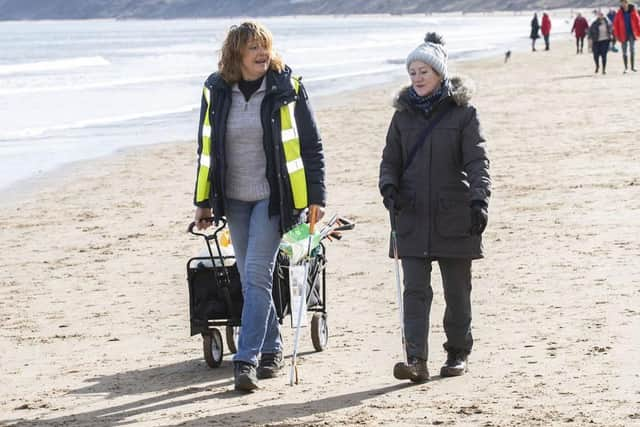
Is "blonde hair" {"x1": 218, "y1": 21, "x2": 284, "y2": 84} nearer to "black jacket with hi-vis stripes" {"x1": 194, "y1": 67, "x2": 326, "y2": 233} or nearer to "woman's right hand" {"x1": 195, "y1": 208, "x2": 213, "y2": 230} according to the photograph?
"black jacket with hi-vis stripes" {"x1": 194, "y1": 67, "x2": 326, "y2": 233}

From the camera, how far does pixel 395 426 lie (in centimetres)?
527

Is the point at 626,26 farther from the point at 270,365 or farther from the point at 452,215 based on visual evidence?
the point at 452,215

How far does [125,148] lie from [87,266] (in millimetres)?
8864

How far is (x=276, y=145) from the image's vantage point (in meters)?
5.82

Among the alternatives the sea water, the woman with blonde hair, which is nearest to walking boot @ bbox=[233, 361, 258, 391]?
the woman with blonde hair

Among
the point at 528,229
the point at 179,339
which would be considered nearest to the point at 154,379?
the point at 179,339

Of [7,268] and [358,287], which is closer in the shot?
[358,287]

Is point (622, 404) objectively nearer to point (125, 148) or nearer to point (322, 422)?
point (322, 422)

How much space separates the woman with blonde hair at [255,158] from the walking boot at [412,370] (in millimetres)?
663

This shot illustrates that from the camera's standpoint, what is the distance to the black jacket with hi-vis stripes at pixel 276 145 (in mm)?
5840

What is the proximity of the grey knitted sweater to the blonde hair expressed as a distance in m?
0.07

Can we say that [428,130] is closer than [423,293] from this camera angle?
Yes

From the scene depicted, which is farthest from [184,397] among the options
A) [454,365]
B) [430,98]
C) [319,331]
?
[430,98]

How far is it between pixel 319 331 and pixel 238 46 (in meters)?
1.65
